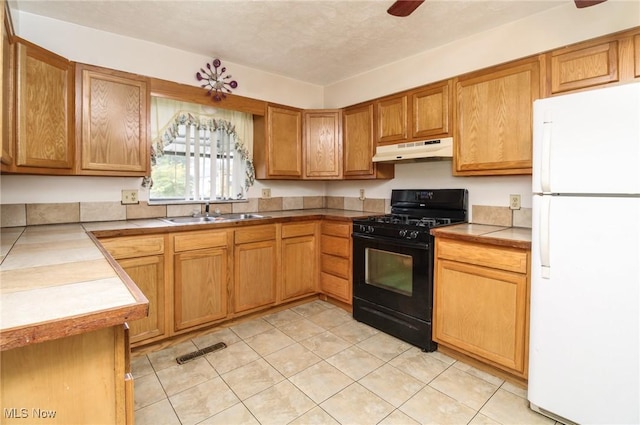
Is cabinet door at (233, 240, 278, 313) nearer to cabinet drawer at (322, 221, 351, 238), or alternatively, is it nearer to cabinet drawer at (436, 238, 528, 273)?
cabinet drawer at (322, 221, 351, 238)

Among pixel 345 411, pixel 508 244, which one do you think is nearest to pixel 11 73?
pixel 345 411

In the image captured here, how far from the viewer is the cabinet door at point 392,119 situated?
112 inches

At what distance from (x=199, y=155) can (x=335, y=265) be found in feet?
5.64

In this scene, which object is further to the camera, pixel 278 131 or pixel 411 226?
pixel 278 131

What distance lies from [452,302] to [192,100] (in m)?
2.68

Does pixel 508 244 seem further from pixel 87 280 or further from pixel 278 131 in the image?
pixel 278 131

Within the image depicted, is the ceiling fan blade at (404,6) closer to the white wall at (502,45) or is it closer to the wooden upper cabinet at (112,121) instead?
the white wall at (502,45)

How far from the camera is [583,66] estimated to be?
6.29ft

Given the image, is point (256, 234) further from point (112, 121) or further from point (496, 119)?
point (496, 119)

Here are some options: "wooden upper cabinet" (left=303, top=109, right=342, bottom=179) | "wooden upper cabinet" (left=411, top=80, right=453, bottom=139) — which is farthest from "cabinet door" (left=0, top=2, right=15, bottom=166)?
"wooden upper cabinet" (left=411, top=80, right=453, bottom=139)

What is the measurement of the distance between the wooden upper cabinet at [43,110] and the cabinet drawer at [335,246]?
2155 millimetres

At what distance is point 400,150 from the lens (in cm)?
282

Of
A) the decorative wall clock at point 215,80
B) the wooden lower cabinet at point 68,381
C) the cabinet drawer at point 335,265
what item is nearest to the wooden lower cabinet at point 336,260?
→ the cabinet drawer at point 335,265

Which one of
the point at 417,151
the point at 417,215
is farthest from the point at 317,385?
the point at 417,151
